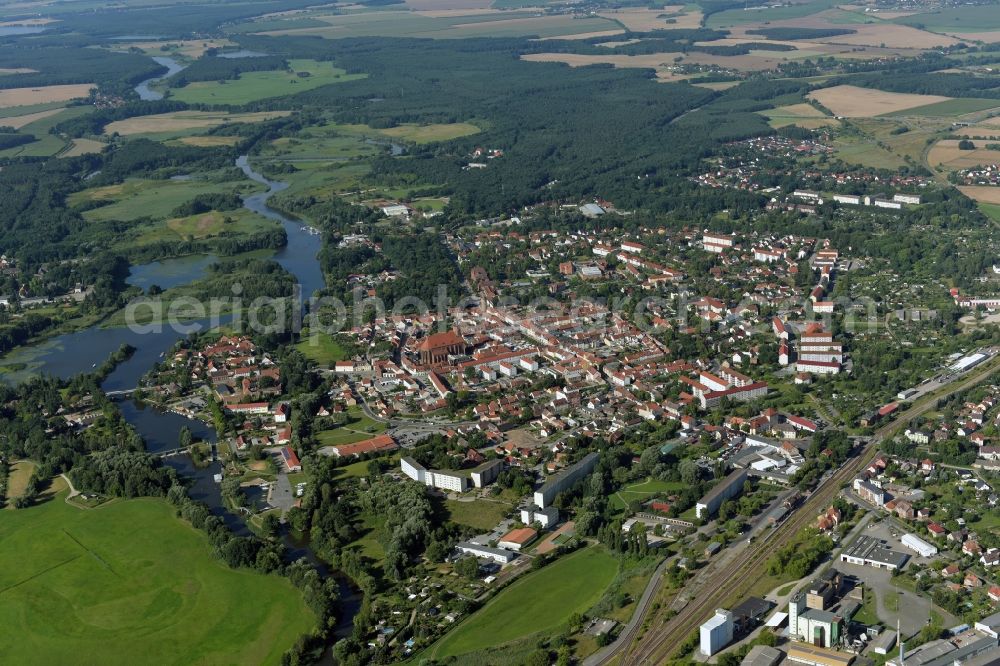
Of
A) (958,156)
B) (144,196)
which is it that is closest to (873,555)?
(958,156)

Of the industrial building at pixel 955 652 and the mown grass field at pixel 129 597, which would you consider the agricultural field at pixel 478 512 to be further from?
the industrial building at pixel 955 652

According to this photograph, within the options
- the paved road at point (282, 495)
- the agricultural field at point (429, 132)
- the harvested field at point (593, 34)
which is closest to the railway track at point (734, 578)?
the paved road at point (282, 495)

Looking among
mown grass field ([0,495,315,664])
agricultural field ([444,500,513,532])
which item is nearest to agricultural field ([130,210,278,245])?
mown grass field ([0,495,315,664])

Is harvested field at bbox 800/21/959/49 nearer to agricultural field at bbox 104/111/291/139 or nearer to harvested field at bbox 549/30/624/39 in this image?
harvested field at bbox 549/30/624/39

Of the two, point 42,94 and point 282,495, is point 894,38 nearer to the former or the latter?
point 42,94

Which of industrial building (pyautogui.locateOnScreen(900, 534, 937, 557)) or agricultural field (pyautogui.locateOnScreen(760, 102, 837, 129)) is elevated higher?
agricultural field (pyautogui.locateOnScreen(760, 102, 837, 129))
